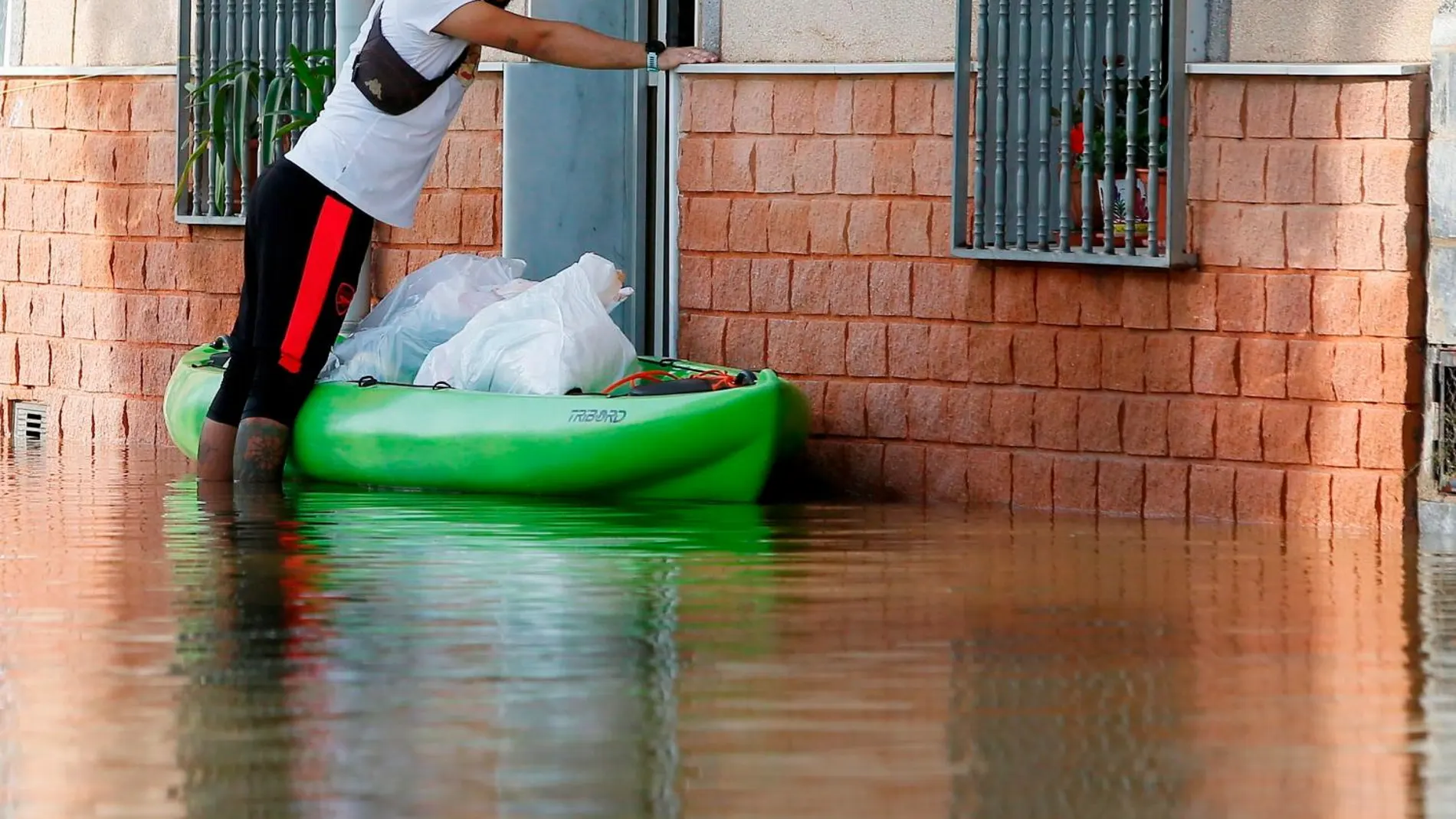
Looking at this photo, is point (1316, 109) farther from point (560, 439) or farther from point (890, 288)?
point (560, 439)

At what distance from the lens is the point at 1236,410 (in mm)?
8250

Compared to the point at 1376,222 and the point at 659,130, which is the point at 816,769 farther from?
the point at 659,130

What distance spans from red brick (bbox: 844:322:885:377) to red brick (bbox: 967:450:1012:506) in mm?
474

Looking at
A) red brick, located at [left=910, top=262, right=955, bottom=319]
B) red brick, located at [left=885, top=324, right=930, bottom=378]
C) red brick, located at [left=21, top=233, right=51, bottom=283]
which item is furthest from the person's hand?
red brick, located at [left=21, top=233, right=51, bottom=283]

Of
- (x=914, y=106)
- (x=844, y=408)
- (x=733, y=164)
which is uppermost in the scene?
(x=914, y=106)

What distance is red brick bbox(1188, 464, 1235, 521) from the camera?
8273 millimetres

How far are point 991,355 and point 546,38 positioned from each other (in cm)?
177

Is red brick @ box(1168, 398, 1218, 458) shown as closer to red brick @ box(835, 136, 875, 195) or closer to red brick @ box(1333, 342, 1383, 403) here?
red brick @ box(1333, 342, 1383, 403)

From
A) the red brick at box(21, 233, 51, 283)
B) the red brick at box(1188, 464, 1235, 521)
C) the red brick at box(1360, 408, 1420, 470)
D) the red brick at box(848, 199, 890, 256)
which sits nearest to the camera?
the red brick at box(1360, 408, 1420, 470)

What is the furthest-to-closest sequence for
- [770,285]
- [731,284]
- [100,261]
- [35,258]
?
[35,258] → [100,261] → [731,284] → [770,285]

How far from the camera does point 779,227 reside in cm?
923

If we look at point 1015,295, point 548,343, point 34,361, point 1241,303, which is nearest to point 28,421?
point 34,361

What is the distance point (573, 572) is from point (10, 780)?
2.57 metres

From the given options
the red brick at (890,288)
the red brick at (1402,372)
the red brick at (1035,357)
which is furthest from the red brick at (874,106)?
the red brick at (1402,372)
